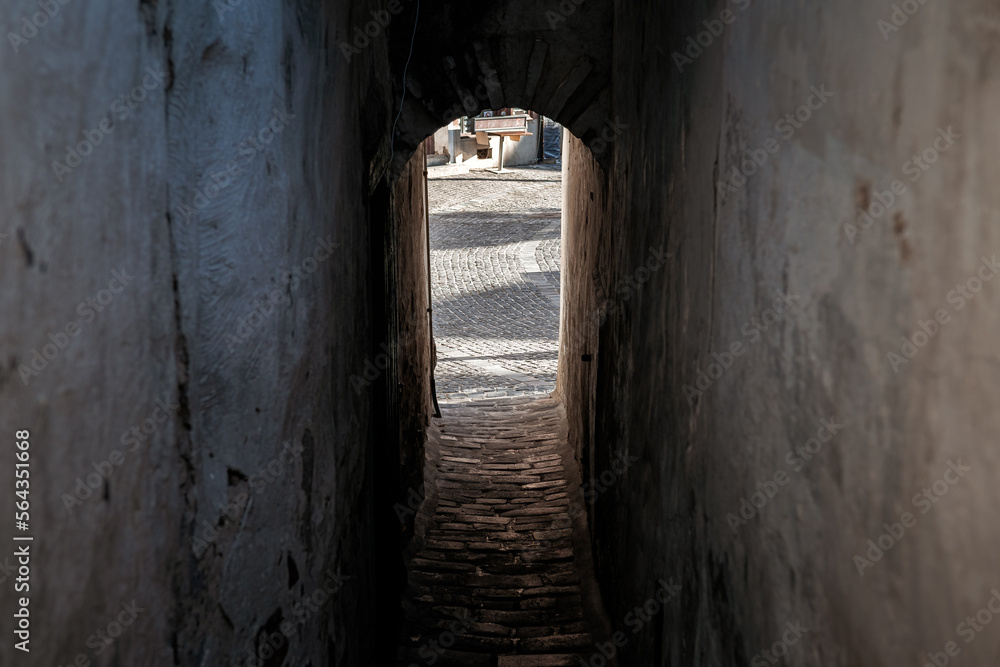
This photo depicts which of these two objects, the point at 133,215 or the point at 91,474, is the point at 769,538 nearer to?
the point at 91,474

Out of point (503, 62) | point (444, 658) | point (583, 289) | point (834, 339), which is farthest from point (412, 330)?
point (834, 339)

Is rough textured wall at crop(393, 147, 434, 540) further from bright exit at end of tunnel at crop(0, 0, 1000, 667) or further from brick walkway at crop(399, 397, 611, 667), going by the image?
bright exit at end of tunnel at crop(0, 0, 1000, 667)

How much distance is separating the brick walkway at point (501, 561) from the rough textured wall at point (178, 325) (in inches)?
78.2

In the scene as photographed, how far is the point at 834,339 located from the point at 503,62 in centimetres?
432

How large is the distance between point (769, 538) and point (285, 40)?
2.08 m

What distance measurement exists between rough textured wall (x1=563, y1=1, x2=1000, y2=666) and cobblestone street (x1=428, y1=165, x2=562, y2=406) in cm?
780

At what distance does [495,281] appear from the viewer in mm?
20547

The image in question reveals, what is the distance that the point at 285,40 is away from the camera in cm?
275

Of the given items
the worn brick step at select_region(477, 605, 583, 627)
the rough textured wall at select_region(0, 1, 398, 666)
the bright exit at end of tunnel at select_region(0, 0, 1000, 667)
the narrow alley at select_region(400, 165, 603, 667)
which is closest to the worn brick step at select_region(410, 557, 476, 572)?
the narrow alley at select_region(400, 165, 603, 667)

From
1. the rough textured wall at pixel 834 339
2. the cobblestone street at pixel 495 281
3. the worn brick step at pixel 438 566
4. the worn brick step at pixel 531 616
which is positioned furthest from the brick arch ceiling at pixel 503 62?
the cobblestone street at pixel 495 281

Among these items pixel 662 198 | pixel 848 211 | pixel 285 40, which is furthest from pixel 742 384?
pixel 285 40

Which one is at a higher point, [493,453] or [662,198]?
[662,198]

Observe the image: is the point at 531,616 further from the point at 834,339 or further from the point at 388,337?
the point at 834,339

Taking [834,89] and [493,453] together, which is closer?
[834,89]
